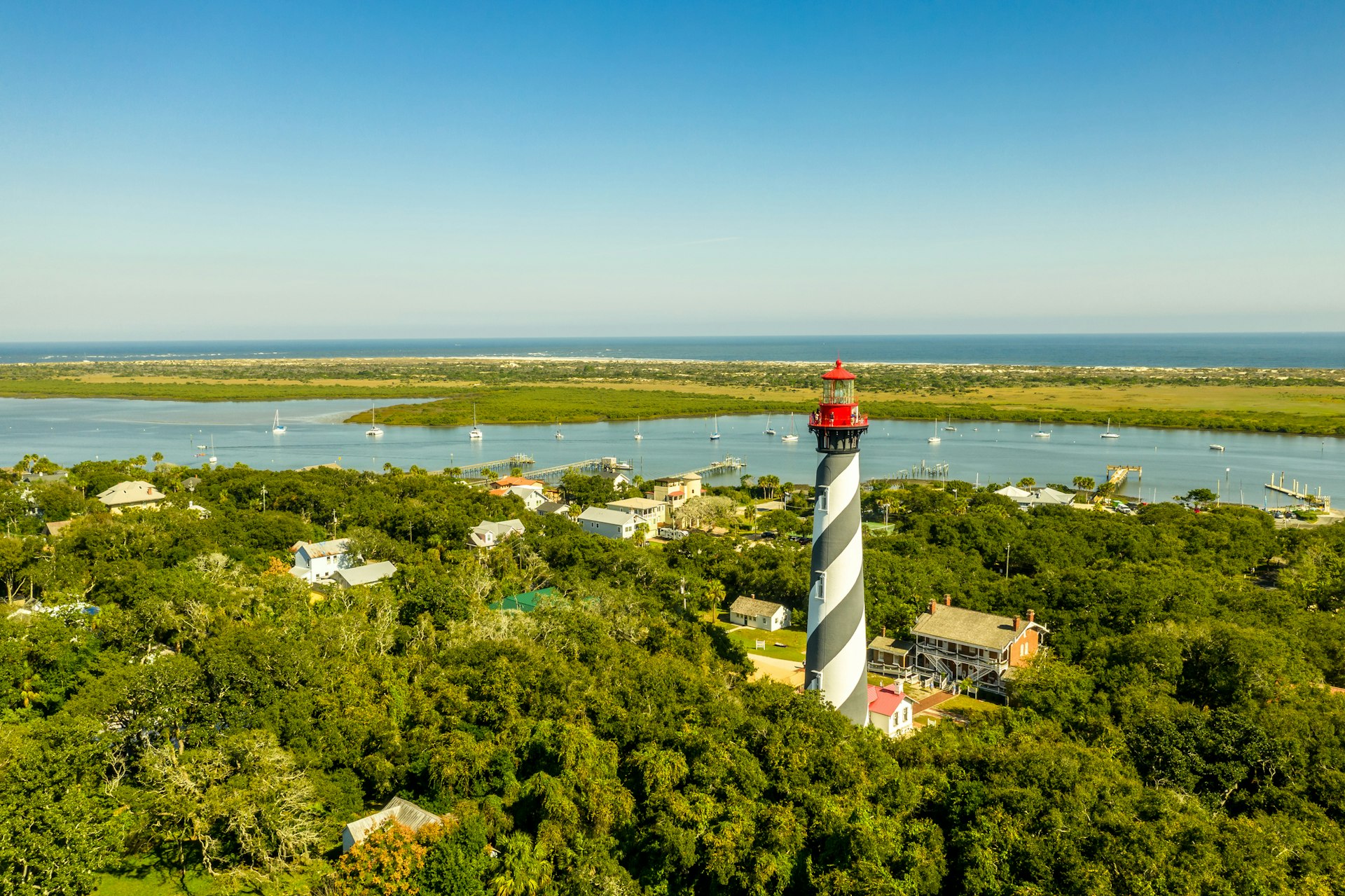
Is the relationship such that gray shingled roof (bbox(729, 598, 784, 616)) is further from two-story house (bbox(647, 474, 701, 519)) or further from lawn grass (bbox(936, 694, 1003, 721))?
two-story house (bbox(647, 474, 701, 519))

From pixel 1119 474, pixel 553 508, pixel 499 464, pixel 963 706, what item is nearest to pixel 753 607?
pixel 963 706

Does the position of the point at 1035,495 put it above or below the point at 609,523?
below

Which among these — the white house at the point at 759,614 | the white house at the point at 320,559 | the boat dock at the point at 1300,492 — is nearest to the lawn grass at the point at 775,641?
the white house at the point at 759,614

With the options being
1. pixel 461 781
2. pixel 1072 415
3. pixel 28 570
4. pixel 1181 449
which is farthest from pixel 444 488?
pixel 1072 415

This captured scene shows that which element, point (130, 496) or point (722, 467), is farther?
point (722, 467)

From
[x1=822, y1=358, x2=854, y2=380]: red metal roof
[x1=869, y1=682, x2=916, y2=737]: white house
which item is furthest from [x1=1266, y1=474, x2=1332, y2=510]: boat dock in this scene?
[x1=822, y1=358, x2=854, y2=380]: red metal roof

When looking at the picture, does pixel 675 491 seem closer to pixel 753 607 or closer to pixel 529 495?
pixel 529 495

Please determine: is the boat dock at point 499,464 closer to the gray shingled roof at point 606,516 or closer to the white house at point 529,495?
the white house at point 529,495

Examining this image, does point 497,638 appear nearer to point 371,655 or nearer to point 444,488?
point 371,655
